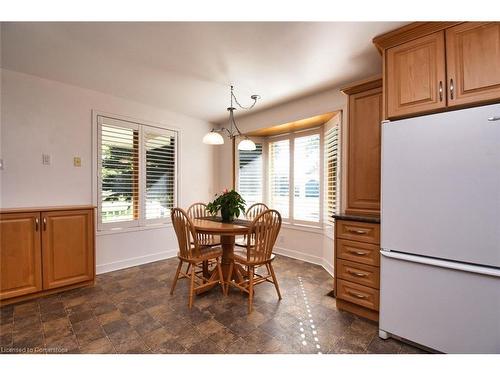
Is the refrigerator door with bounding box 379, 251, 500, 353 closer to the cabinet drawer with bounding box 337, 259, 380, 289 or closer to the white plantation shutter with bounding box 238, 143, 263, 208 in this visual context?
the cabinet drawer with bounding box 337, 259, 380, 289

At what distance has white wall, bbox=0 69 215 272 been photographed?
2.44m

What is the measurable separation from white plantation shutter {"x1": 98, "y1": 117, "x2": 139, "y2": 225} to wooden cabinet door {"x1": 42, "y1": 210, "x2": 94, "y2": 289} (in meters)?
0.50

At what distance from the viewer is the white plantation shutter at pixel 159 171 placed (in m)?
3.53

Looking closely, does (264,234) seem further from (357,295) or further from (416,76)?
(416,76)

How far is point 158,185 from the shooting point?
366cm

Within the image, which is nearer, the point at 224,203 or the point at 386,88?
the point at 386,88

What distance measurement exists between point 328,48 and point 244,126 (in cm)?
230

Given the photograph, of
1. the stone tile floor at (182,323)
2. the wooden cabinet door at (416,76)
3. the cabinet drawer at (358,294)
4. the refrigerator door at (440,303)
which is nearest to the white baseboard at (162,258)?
the stone tile floor at (182,323)

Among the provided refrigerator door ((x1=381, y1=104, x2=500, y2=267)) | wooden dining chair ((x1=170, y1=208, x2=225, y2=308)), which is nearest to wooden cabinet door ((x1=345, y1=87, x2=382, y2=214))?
refrigerator door ((x1=381, y1=104, x2=500, y2=267))

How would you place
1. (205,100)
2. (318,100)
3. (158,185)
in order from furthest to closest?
1. (158,185)
2. (205,100)
3. (318,100)

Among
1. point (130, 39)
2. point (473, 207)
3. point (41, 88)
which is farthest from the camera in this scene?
point (41, 88)

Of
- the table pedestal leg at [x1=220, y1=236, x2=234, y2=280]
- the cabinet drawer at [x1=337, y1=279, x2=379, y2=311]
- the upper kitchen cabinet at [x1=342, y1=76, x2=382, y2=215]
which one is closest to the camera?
the cabinet drawer at [x1=337, y1=279, x2=379, y2=311]

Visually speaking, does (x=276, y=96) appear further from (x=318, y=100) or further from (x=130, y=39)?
(x=130, y=39)
